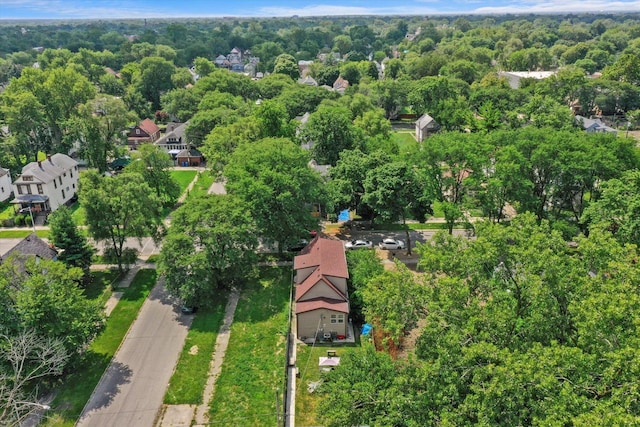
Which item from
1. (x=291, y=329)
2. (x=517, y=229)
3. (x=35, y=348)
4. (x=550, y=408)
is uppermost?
(x=517, y=229)

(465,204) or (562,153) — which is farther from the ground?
(562,153)

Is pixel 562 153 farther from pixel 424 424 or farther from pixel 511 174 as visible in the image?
pixel 424 424

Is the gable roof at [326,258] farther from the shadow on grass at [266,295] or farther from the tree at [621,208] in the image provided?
the tree at [621,208]

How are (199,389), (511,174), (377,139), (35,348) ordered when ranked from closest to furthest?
(35,348) → (199,389) → (511,174) → (377,139)

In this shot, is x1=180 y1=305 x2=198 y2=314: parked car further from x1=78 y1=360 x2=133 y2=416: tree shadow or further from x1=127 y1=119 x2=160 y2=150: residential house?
x1=127 y1=119 x2=160 y2=150: residential house

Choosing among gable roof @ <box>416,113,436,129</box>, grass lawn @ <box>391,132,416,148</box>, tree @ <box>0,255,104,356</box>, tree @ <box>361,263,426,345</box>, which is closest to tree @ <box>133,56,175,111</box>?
grass lawn @ <box>391,132,416,148</box>

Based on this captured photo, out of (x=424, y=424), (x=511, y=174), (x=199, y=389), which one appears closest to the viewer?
(x=424, y=424)

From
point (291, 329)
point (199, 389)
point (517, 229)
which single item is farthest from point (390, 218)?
point (199, 389)
